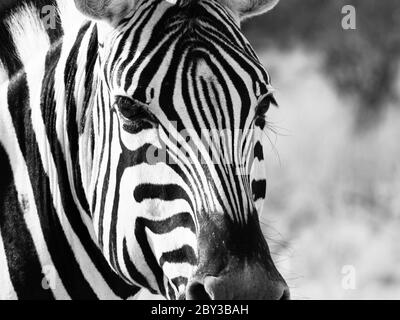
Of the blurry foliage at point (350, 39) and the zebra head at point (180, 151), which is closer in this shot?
the zebra head at point (180, 151)

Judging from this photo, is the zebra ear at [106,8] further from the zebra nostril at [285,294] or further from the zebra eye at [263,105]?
the zebra nostril at [285,294]

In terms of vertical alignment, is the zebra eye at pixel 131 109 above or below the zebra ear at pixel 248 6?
below

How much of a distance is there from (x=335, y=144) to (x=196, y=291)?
10540 mm

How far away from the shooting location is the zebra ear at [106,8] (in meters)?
3.55

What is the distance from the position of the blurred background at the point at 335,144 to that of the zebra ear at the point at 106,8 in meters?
6.85

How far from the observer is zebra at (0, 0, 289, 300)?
325cm

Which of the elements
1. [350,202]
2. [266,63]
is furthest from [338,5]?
[350,202]

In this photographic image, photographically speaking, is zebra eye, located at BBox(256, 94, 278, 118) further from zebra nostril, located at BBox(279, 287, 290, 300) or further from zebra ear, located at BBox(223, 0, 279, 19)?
zebra nostril, located at BBox(279, 287, 290, 300)

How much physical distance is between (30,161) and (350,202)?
940 cm

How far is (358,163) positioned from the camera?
44.4ft

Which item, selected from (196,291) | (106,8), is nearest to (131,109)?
(106,8)

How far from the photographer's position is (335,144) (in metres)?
13.4

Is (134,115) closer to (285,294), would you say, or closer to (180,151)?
(180,151)

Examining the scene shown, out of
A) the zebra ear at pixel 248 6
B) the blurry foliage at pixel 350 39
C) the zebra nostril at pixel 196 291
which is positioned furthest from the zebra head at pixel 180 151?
the blurry foliage at pixel 350 39
